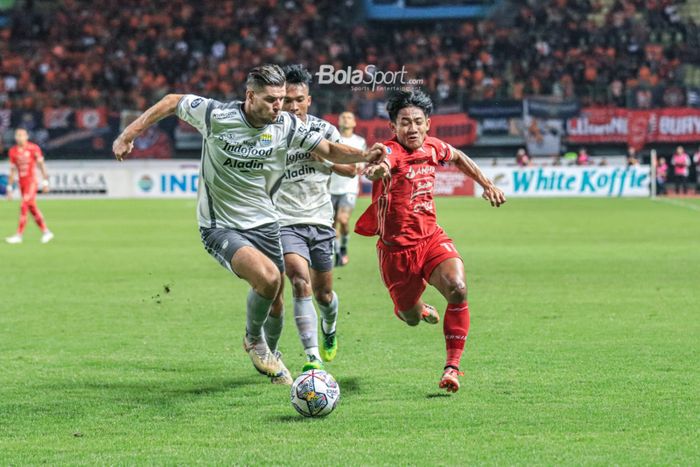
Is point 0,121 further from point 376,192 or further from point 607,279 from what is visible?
point 376,192

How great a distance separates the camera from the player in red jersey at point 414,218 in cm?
793

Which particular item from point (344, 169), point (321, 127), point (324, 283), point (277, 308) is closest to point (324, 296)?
point (324, 283)

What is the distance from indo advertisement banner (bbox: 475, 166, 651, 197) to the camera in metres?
39.1

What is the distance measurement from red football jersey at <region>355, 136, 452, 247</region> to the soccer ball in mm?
1631

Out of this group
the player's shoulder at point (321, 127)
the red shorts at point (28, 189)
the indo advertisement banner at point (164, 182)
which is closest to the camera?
the player's shoulder at point (321, 127)

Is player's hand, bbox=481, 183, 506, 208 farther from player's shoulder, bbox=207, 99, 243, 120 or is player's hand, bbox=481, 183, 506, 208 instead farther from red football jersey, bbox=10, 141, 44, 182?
red football jersey, bbox=10, 141, 44, 182

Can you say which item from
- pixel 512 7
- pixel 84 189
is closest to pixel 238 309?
pixel 84 189

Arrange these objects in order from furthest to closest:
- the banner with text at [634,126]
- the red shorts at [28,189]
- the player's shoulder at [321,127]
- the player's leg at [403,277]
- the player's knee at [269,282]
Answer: the banner with text at [634,126], the red shorts at [28,189], the player's shoulder at [321,127], the player's leg at [403,277], the player's knee at [269,282]

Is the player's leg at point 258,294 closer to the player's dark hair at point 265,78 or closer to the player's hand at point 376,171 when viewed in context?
the player's hand at point 376,171

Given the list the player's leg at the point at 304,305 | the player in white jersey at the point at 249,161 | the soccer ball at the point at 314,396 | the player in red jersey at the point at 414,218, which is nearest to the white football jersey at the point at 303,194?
the player's leg at the point at 304,305

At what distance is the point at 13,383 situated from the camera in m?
8.10

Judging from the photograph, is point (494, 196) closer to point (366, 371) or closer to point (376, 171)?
point (376, 171)

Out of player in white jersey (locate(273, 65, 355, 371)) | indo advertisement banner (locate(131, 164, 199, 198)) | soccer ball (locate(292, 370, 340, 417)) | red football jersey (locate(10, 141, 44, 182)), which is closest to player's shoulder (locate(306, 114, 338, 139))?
player in white jersey (locate(273, 65, 355, 371))

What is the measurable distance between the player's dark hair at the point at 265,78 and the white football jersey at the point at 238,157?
0.28 metres
